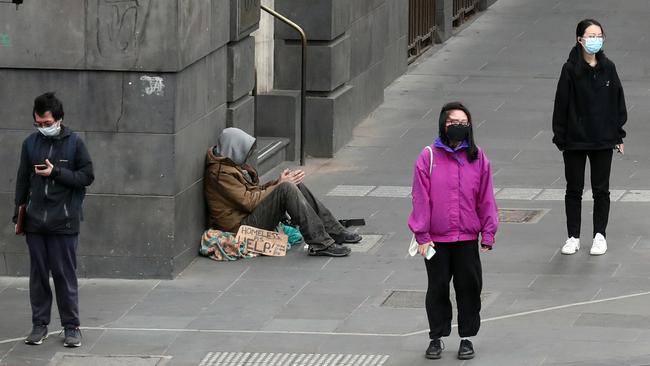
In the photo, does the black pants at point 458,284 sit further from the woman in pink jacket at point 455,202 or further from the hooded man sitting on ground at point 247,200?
the hooded man sitting on ground at point 247,200

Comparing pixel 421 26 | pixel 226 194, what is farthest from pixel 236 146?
pixel 421 26

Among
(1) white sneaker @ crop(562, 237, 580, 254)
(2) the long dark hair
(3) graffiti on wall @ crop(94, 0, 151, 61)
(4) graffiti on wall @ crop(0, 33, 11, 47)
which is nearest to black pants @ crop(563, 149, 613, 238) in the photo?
(1) white sneaker @ crop(562, 237, 580, 254)

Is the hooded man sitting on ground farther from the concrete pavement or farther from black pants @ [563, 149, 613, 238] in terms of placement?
black pants @ [563, 149, 613, 238]

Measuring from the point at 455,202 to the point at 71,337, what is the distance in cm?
265

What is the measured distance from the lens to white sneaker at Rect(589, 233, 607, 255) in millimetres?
13078

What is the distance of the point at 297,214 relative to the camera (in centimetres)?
1321

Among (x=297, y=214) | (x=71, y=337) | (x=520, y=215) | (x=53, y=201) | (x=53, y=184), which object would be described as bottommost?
(x=520, y=215)

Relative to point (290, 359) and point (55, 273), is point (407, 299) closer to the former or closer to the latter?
point (290, 359)

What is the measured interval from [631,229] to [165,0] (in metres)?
4.46

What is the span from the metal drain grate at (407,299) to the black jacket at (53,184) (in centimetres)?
237

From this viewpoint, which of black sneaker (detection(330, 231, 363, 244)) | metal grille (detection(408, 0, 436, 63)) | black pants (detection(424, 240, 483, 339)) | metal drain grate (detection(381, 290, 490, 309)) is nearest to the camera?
black pants (detection(424, 240, 483, 339))

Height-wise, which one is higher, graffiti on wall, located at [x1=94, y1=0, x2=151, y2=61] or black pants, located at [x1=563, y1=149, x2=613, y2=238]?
graffiti on wall, located at [x1=94, y1=0, x2=151, y2=61]

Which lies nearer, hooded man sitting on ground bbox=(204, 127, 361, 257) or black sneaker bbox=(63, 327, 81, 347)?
black sneaker bbox=(63, 327, 81, 347)

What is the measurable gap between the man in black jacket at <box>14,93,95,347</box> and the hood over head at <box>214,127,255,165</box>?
2596mm
